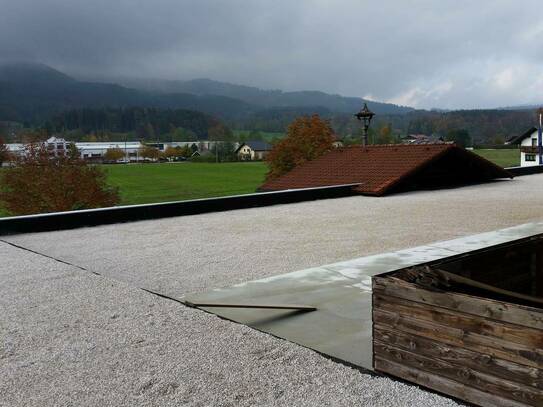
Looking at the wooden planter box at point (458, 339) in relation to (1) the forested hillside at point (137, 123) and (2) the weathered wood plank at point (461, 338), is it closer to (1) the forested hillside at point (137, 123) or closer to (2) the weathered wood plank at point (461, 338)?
(2) the weathered wood plank at point (461, 338)

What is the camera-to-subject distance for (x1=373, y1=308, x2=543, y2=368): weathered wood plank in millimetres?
2695

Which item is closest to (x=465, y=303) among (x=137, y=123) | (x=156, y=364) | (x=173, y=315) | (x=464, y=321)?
(x=464, y=321)

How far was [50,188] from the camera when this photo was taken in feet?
87.1

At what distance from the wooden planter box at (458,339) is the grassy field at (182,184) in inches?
1650

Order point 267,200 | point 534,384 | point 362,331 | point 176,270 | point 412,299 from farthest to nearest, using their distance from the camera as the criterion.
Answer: point 267,200
point 176,270
point 362,331
point 412,299
point 534,384

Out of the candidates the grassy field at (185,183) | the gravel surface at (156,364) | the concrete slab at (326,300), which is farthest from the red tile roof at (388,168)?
the grassy field at (185,183)

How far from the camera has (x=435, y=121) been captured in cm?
12700

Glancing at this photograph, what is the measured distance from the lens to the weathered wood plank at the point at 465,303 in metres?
2.68

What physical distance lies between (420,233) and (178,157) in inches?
4789

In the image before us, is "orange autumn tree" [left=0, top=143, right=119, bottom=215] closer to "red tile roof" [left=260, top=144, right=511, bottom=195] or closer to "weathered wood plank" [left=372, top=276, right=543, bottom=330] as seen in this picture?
"red tile roof" [left=260, top=144, right=511, bottom=195]

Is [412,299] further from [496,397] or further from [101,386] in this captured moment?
[101,386]

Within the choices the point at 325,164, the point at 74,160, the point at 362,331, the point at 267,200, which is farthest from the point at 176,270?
the point at 74,160

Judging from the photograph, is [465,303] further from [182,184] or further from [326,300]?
[182,184]

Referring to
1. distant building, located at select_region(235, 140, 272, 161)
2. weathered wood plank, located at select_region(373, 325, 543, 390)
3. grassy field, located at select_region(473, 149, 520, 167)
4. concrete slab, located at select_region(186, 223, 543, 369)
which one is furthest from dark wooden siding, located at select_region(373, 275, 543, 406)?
distant building, located at select_region(235, 140, 272, 161)
